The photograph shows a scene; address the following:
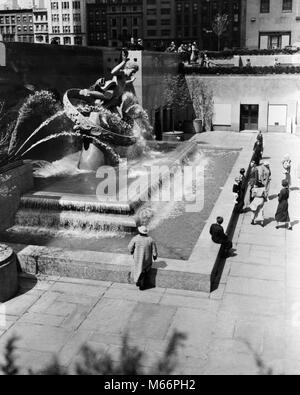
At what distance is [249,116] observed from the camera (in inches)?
1219

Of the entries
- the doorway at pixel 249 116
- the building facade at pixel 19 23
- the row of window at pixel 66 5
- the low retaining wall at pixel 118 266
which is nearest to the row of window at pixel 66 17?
the row of window at pixel 66 5

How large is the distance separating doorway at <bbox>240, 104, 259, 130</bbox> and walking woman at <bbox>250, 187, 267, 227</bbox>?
60.2 ft

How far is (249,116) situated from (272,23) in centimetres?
2580

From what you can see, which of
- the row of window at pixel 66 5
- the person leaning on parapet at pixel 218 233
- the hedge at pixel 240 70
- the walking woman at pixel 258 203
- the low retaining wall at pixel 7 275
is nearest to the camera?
the low retaining wall at pixel 7 275

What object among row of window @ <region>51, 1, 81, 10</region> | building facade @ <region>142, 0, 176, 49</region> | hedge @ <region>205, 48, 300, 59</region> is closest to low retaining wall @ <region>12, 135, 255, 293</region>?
hedge @ <region>205, 48, 300, 59</region>

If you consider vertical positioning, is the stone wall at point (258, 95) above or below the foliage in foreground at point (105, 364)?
above

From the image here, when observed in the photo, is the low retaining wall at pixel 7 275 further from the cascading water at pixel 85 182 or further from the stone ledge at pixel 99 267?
the cascading water at pixel 85 182

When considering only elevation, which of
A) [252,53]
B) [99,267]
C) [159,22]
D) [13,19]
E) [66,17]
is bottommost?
[99,267]

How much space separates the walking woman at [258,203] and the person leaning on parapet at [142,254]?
439cm

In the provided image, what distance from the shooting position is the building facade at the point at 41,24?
149750mm

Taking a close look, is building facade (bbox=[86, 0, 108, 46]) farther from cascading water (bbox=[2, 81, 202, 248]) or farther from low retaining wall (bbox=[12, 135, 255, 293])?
low retaining wall (bbox=[12, 135, 255, 293])

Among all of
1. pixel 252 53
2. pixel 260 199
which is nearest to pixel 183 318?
pixel 260 199

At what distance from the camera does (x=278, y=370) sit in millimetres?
7312

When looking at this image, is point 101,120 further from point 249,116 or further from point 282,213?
point 249,116
